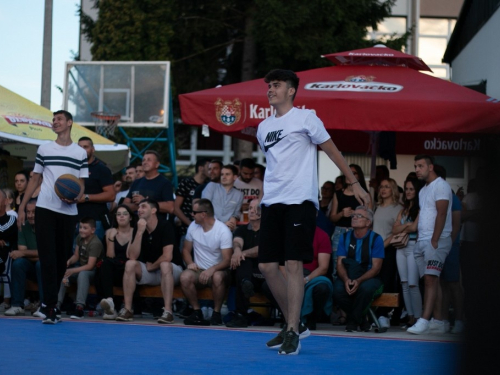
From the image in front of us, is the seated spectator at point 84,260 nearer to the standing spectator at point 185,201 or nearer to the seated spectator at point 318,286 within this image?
the standing spectator at point 185,201

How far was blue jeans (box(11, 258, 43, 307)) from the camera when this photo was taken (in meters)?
10.7

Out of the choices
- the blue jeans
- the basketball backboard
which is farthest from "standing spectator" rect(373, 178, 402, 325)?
the basketball backboard

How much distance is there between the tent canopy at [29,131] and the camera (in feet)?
42.7

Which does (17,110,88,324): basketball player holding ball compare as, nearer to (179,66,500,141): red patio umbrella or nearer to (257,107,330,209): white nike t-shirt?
(179,66,500,141): red patio umbrella

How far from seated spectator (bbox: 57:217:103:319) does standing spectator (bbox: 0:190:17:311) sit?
83 centimetres

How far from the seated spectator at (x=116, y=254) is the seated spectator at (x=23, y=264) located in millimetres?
772

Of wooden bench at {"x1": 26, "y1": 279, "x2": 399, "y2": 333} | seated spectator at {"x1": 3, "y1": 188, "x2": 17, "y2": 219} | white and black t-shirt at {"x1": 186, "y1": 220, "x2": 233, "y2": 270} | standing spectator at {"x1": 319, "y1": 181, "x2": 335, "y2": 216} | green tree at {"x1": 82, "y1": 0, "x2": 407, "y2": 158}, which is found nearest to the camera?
wooden bench at {"x1": 26, "y1": 279, "x2": 399, "y2": 333}

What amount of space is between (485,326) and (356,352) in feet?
19.0

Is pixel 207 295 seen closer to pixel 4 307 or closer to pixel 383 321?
pixel 383 321

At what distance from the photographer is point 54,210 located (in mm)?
9047

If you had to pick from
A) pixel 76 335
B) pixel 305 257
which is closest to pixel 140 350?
pixel 76 335

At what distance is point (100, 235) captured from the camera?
11352mm

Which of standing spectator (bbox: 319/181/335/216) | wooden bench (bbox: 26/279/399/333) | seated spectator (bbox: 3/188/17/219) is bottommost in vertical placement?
wooden bench (bbox: 26/279/399/333)

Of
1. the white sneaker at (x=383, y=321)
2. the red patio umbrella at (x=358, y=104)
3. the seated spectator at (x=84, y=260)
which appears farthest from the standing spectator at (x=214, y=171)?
the white sneaker at (x=383, y=321)
